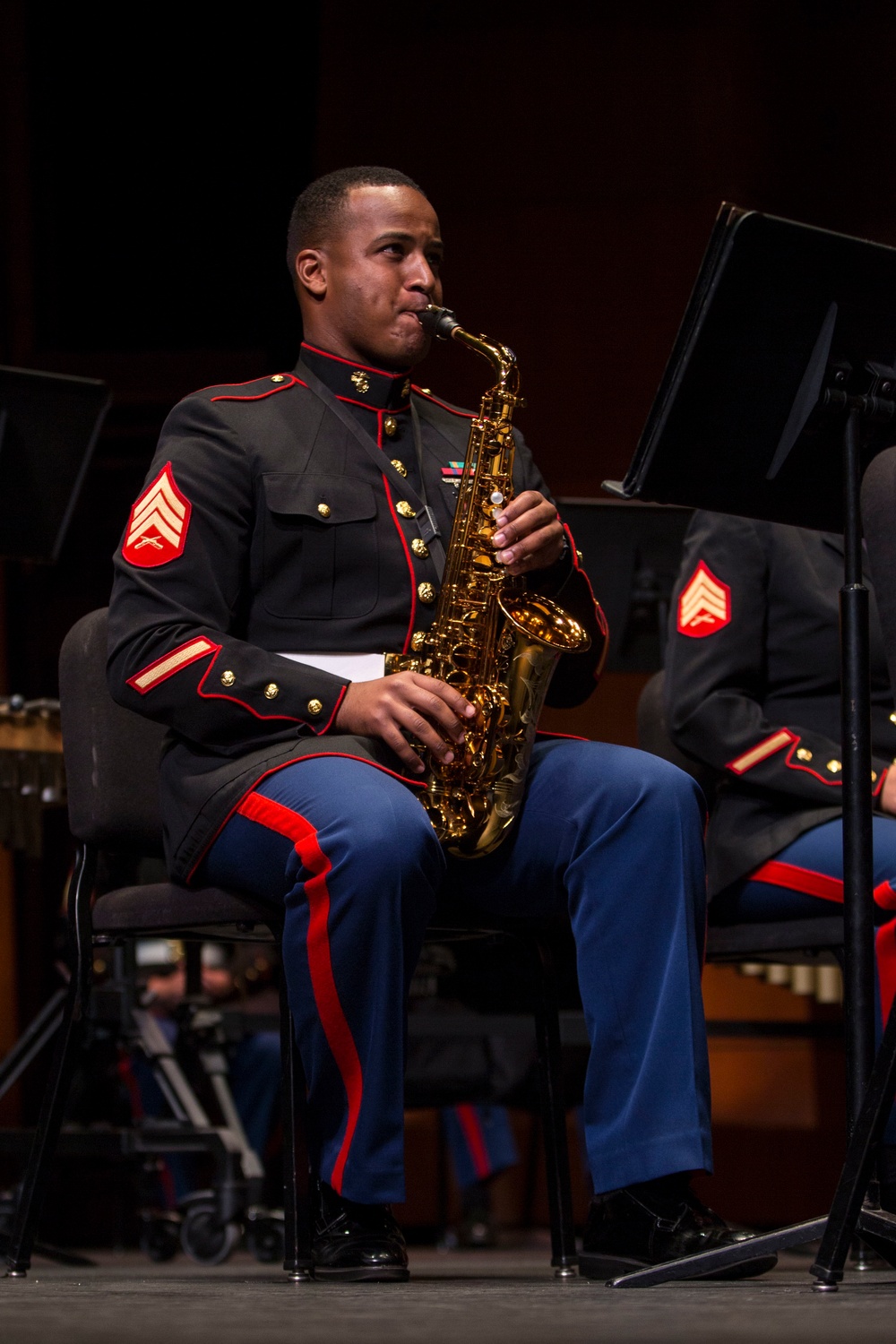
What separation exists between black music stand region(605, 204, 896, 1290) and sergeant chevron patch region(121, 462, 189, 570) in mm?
613

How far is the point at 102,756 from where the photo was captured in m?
2.23

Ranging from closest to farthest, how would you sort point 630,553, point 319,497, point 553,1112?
point 553,1112, point 319,497, point 630,553

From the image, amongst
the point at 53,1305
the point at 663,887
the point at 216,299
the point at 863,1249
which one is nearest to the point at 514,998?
the point at 863,1249

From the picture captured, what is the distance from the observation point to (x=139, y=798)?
2236mm

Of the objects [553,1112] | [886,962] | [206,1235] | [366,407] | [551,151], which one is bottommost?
[206,1235]

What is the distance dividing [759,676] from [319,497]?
0.80 metres

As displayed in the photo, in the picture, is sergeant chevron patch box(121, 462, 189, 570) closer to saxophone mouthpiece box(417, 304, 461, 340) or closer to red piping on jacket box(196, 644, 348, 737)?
red piping on jacket box(196, 644, 348, 737)

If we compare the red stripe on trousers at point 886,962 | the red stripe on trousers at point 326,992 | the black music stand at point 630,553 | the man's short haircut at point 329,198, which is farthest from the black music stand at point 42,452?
the red stripe on trousers at point 886,962

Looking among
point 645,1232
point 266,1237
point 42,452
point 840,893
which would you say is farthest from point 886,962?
point 42,452

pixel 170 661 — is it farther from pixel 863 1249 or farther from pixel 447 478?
pixel 863 1249

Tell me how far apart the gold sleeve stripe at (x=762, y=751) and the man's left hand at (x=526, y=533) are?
51 centimetres

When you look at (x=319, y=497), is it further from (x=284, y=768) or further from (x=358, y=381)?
(x=284, y=768)

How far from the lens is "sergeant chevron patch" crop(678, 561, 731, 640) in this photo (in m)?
2.60

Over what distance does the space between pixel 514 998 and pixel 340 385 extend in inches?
72.2
